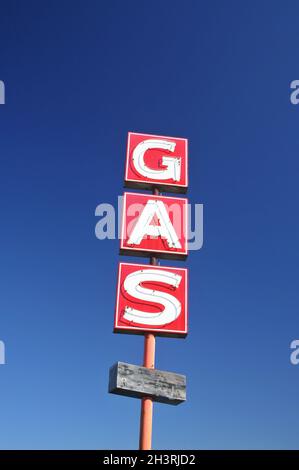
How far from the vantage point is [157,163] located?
51.5 ft

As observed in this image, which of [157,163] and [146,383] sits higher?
[157,163]

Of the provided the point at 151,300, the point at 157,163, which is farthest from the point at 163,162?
the point at 151,300

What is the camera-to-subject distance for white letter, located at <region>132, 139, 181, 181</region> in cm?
1540

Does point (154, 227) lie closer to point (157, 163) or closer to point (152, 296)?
point (152, 296)

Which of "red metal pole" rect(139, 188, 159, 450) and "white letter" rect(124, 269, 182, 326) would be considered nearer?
"red metal pole" rect(139, 188, 159, 450)

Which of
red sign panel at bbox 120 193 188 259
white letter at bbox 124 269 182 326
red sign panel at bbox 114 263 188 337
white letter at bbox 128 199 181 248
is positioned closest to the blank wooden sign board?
red sign panel at bbox 114 263 188 337

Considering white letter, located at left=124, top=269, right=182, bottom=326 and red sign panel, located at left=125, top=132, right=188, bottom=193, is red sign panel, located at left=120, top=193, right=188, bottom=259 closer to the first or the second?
red sign panel, located at left=125, top=132, right=188, bottom=193

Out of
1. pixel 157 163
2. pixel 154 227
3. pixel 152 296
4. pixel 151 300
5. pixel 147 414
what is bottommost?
pixel 147 414

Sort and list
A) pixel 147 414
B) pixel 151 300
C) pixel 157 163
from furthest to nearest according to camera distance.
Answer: pixel 157 163, pixel 151 300, pixel 147 414

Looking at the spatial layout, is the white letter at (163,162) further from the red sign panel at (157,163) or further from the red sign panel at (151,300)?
the red sign panel at (151,300)

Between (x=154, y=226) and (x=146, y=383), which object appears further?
(x=154, y=226)

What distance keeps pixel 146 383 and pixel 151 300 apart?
7.49 ft

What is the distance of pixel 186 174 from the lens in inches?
615
